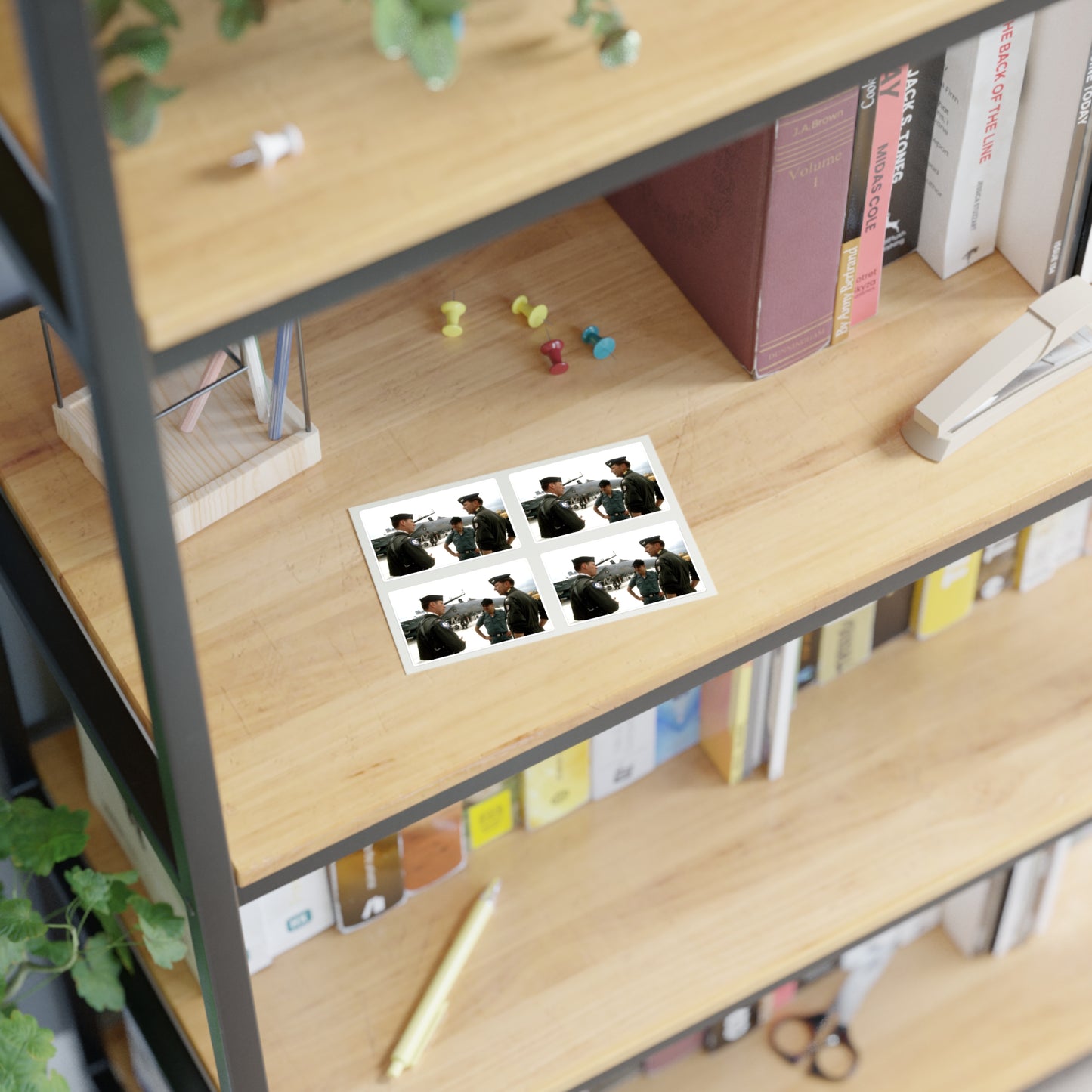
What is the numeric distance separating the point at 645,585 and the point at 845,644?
22.3 inches

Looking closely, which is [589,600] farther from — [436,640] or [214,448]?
[214,448]

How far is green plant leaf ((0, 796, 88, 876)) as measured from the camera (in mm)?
1179

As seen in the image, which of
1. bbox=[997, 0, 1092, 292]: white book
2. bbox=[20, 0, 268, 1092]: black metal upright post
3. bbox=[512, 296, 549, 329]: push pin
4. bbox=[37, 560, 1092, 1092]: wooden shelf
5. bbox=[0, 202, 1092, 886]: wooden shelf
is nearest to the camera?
bbox=[20, 0, 268, 1092]: black metal upright post

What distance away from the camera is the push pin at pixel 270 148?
2.26ft

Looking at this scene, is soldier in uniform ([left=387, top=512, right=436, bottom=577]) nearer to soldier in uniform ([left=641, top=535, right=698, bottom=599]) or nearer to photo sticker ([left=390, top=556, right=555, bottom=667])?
photo sticker ([left=390, top=556, right=555, bottom=667])

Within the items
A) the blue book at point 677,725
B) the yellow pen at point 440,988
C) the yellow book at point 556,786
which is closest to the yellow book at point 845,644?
the blue book at point 677,725

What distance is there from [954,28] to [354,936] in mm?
925

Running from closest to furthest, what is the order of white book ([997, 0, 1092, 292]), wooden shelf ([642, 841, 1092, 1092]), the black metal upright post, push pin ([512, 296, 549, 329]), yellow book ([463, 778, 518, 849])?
the black metal upright post
white book ([997, 0, 1092, 292])
push pin ([512, 296, 549, 329])
yellow book ([463, 778, 518, 849])
wooden shelf ([642, 841, 1092, 1092])

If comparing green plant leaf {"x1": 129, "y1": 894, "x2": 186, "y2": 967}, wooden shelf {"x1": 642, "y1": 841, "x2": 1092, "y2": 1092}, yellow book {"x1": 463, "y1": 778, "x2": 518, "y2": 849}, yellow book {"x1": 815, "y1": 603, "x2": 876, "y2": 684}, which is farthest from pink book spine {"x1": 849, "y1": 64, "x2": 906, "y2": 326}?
wooden shelf {"x1": 642, "y1": 841, "x2": 1092, "y2": 1092}

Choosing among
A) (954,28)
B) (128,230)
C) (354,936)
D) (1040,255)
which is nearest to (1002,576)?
(1040,255)

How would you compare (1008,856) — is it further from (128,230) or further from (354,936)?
(128,230)

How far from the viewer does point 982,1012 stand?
177 cm

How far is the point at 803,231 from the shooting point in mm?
1063

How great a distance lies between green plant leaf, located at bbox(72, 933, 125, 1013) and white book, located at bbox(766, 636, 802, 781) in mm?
615
